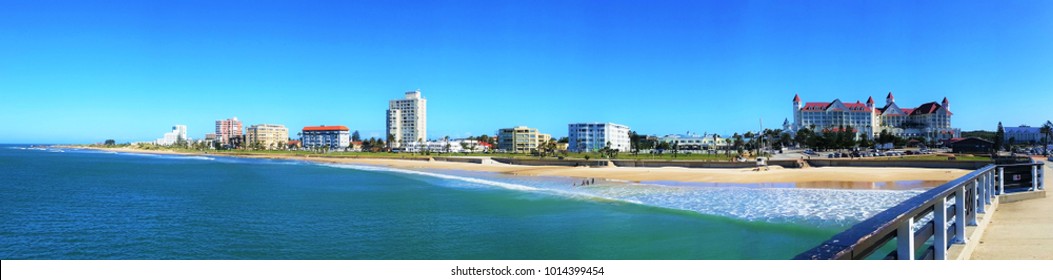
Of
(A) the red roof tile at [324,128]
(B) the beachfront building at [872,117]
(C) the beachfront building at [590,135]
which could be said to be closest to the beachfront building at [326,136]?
(A) the red roof tile at [324,128]

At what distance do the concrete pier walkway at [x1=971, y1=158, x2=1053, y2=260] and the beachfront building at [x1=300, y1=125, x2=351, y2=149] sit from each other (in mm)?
175136

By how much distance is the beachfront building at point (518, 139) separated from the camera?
137 metres

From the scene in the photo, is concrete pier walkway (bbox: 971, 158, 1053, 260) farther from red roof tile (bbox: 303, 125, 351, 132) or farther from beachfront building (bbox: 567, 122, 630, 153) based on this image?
red roof tile (bbox: 303, 125, 351, 132)

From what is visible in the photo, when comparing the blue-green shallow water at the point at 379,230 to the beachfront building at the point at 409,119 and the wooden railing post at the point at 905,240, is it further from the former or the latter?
the beachfront building at the point at 409,119

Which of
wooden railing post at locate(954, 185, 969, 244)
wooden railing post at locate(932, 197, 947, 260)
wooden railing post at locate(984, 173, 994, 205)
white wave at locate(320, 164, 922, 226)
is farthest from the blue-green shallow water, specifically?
wooden railing post at locate(932, 197, 947, 260)

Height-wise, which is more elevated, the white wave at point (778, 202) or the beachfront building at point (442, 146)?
the beachfront building at point (442, 146)

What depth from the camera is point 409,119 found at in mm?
173750

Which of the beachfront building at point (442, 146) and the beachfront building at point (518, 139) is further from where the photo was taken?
the beachfront building at point (442, 146)

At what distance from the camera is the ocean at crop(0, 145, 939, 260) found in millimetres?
12320

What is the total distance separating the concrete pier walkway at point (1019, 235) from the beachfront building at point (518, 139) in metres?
126

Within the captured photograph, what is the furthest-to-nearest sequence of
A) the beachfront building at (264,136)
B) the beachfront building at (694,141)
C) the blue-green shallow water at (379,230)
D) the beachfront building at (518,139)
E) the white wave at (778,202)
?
the beachfront building at (264,136) < the beachfront building at (518,139) < the beachfront building at (694,141) < the white wave at (778,202) < the blue-green shallow water at (379,230)
